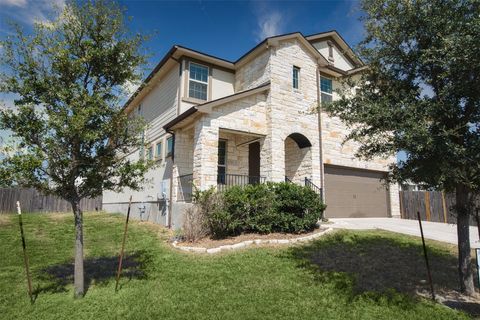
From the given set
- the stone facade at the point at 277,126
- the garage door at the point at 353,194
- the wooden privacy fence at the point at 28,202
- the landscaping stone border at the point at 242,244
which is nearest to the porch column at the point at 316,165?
the stone facade at the point at 277,126

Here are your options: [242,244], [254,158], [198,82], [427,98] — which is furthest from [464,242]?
[198,82]

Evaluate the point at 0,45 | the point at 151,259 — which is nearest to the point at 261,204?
the point at 151,259

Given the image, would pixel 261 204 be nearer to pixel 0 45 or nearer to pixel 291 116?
pixel 291 116

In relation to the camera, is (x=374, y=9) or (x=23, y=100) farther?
(x=374, y=9)

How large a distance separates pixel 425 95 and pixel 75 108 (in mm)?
6102

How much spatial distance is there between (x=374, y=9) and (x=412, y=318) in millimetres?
5470

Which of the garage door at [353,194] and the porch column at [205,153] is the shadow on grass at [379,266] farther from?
the garage door at [353,194]

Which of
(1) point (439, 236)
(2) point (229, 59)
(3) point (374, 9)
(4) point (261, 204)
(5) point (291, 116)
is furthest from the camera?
(2) point (229, 59)

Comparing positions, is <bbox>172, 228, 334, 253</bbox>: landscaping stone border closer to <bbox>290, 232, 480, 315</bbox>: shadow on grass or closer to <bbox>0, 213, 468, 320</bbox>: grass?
<bbox>0, 213, 468, 320</bbox>: grass

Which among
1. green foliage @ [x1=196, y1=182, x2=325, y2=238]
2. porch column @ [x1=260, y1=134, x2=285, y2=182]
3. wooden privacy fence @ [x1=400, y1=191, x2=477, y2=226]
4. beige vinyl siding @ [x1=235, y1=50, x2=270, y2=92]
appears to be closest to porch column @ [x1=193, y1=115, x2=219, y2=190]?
green foliage @ [x1=196, y1=182, x2=325, y2=238]

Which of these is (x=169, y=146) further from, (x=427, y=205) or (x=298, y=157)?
(x=427, y=205)

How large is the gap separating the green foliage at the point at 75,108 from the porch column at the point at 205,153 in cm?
460

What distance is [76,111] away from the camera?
499 cm

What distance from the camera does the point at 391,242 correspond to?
8.55m
